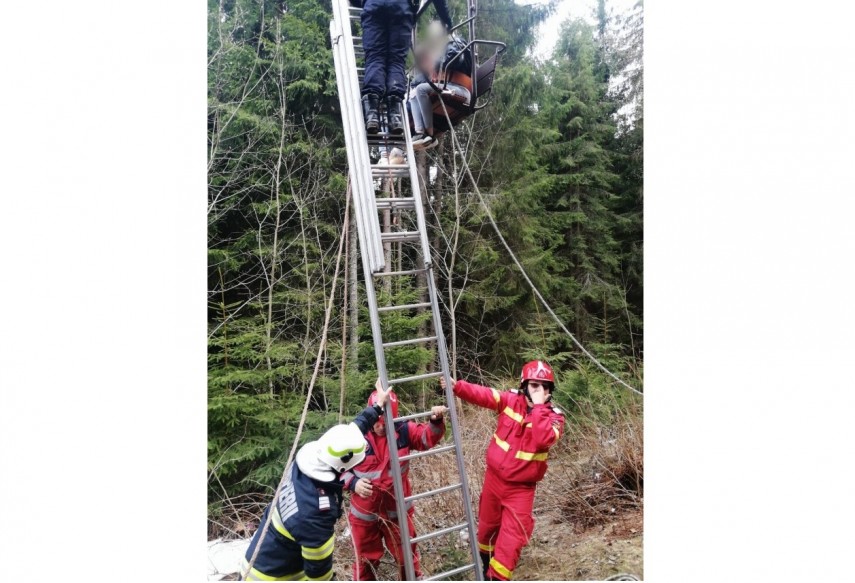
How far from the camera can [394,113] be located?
3.32 metres

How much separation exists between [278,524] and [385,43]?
109 inches

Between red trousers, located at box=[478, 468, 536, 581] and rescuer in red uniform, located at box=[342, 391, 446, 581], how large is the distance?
1.48 feet

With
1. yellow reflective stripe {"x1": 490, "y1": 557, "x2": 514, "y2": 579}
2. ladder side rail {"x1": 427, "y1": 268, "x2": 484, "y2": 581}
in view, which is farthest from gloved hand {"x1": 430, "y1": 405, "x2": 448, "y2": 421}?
yellow reflective stripe {"x1": 490, "y1": 557, "x2": 514, "y2": 579}

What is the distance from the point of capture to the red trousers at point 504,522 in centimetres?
308

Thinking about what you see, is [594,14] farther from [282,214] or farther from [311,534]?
[311,534]

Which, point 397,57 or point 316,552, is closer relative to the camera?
point 316,552

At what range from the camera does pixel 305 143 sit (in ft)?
20.9

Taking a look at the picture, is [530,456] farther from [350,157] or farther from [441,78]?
[441,78]

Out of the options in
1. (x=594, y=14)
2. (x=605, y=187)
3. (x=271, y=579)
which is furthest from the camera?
(x=605, y=187)

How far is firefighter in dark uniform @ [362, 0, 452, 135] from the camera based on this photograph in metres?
3.22

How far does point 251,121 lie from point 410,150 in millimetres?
2795

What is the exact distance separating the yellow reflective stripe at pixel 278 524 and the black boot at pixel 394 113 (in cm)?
224

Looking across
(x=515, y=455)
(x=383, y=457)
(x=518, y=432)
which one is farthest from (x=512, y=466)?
(x=383, y=457)

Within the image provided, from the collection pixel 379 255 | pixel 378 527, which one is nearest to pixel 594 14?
pixel 379 255
